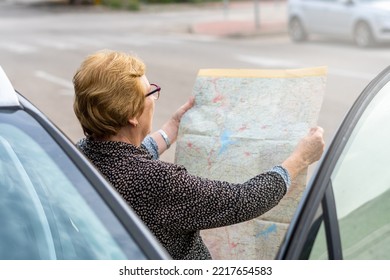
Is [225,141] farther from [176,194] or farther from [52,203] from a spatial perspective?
[52,203]

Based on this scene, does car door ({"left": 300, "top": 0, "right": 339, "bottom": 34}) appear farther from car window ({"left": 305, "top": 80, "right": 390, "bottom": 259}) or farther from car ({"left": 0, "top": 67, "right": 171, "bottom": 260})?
car ({"left": 0, "top": 67, "right": 171, "bottom": 260})

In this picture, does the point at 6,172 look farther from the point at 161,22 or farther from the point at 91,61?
the point at 161,22

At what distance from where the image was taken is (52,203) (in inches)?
98.0

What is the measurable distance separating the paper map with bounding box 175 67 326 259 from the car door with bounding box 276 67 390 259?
0.49 meters

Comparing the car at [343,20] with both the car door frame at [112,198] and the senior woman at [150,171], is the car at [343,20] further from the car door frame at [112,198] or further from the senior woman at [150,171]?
the car door frame at [112,198]

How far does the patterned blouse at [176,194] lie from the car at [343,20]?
1737cm

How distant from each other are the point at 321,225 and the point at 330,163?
0.17 meters

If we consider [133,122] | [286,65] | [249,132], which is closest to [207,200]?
[133,122]

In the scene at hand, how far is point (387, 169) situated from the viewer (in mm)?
2453

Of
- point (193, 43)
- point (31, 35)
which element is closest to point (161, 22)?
point (31, 35)

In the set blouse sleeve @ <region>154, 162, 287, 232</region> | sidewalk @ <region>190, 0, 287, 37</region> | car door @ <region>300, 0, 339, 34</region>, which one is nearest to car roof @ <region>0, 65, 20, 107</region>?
blouse sleeve @ <region>154, 162, 287, 232</region>

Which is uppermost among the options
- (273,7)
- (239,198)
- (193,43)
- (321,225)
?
(321,225)

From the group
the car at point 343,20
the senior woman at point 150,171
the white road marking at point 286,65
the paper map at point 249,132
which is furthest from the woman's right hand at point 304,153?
the car at point 343,20
